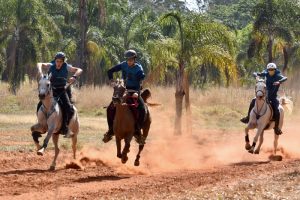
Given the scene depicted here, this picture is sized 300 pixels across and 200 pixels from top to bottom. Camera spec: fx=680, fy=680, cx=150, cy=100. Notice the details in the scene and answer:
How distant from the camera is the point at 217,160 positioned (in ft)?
64.0

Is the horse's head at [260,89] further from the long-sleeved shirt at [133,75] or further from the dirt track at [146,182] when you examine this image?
the long-sleeved shirt at [133,75]

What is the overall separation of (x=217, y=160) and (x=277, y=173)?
4.42m

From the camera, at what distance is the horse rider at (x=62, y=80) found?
1580cm

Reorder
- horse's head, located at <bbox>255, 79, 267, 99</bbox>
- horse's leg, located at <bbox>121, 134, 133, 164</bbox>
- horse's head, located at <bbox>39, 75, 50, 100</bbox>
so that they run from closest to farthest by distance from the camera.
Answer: horse's head, located at <bbox>39, 75, 50, 100</bbox>, horse's leg, located at <bbox>121, 134, 133, 164</bbox>, horse's head, located at <bbox>255, 79, 267, 99</bbox>

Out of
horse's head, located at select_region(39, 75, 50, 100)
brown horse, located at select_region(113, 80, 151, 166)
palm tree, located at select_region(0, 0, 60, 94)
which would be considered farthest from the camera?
palm tree, located at select_region(0, 0, 60, 94)

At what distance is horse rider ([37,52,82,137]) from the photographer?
51.9 ft

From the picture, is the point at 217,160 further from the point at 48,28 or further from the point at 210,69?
the point at 210,69

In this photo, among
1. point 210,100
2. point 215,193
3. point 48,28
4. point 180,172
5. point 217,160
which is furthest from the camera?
Answer: point 48,28

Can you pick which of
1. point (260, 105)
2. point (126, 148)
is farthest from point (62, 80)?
point (260, 105)

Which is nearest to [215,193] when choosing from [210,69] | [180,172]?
[180,172]

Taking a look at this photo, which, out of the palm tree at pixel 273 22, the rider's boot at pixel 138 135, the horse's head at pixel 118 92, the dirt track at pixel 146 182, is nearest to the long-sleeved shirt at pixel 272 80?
the dirt track at pixel 146 182

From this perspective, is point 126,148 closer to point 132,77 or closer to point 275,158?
point 132,77

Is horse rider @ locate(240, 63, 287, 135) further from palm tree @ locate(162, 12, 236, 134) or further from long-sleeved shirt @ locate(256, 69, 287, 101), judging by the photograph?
palm tree @ locate(162, 12, 236, 134)

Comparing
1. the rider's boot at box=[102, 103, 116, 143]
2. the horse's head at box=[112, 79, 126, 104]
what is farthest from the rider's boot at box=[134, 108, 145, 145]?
the horse's head at box=[112, 79, 126, 104]
